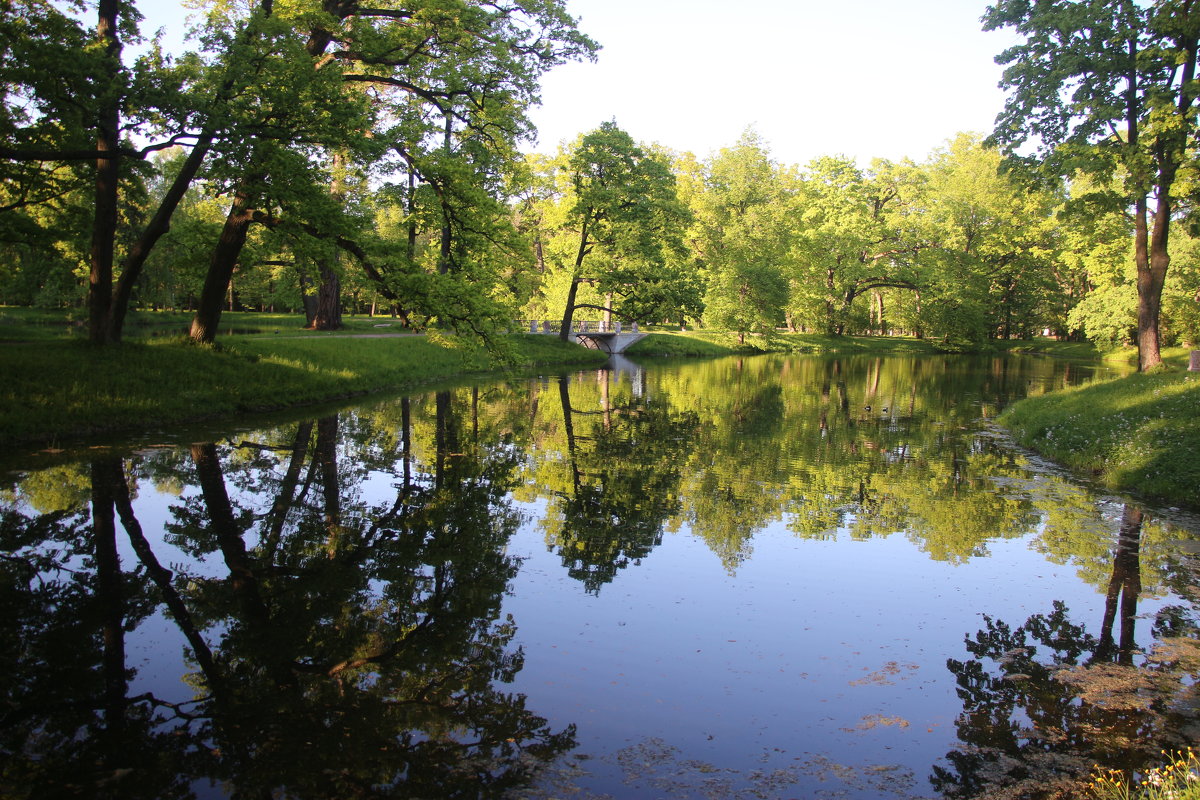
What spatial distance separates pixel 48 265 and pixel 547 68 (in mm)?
32519

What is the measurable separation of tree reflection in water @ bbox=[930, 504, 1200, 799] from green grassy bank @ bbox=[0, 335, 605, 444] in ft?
47.2

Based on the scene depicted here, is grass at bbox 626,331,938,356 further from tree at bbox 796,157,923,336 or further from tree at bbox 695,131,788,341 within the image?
tree at bbox 796,157,923,336

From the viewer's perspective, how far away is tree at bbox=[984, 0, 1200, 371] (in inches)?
864

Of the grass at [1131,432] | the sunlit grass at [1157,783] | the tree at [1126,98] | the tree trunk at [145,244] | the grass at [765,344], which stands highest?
the tree at [1126,98]

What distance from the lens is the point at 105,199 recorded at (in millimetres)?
18000

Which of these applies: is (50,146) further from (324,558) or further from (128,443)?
(324,558)

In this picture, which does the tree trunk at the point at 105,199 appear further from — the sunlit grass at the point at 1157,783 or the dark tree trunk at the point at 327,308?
the dark tree trunk at the point at 327,308

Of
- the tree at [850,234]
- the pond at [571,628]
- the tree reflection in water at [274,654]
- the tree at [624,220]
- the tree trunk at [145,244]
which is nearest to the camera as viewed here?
the tree reflection in water at [274,654]

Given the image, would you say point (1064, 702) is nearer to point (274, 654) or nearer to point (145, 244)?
point (274, 654)

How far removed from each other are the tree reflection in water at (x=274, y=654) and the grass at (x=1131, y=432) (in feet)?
36.7

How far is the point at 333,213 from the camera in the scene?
61.6 ft

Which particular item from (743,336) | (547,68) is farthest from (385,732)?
(743,336)

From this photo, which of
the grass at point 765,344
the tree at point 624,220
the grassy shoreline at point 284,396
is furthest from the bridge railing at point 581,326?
the grassy shoreline at point 284,396

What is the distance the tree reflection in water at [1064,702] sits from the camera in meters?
5.18
